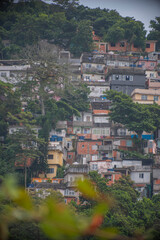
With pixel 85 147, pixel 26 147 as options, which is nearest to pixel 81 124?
pixel 85 147

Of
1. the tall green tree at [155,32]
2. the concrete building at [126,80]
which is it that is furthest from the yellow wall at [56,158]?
the tall green tree at [155,32]

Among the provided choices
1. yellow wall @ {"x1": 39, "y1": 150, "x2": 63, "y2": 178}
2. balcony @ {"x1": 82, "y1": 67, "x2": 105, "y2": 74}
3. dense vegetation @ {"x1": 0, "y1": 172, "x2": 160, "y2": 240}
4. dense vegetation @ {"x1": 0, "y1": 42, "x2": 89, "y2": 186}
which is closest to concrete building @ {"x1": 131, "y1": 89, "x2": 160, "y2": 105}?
dense vegetation @ {"x1": 0, "y1": 42, "x2": 89, "y2": 186}

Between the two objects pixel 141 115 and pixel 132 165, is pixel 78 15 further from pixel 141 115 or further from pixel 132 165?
pixel 132 165

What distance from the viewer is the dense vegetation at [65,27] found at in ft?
191

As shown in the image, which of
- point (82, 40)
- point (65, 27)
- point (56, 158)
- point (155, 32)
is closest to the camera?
point (56, 158)

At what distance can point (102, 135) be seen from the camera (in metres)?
42.8

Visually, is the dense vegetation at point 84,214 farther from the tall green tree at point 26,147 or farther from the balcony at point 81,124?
the balcony at point 81,124

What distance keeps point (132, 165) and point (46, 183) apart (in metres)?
8.40

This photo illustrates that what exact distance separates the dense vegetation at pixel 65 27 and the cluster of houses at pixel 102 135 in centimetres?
319

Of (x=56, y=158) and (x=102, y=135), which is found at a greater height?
(x=102, y=135)

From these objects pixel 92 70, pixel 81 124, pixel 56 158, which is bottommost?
pixel 56 158

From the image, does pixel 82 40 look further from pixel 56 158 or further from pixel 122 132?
pixel 56 158

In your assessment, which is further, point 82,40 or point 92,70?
point 82,40

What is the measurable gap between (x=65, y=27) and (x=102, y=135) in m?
24.0
